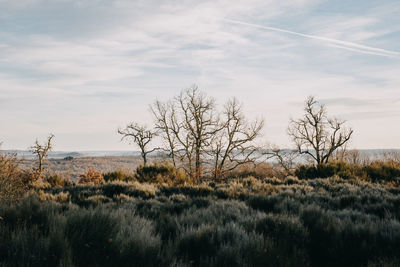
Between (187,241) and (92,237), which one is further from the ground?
(92,237)

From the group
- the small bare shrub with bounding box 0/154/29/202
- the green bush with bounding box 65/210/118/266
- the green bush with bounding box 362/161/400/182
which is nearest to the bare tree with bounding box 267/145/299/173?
the green bush with bounding box 362/161/400/182

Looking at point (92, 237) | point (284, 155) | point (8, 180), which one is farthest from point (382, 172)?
point (284, 155)

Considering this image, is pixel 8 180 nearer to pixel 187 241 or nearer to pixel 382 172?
pixel 187 241

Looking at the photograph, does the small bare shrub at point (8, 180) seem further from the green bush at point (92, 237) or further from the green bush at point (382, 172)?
the green bush at point (382, 172)

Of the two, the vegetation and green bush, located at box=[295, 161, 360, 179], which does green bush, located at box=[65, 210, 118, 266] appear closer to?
the vegetation

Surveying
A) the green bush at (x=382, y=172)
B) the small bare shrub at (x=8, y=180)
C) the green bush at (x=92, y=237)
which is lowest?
the green bush at (x=382, y=172)

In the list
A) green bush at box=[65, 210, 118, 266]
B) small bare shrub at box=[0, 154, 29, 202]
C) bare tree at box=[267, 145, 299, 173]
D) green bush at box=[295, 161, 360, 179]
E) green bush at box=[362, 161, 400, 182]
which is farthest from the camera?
bare tree at box=[267, 145, 299, 173]

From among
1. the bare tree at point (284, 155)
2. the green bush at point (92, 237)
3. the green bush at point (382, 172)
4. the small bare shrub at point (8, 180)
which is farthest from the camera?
the bare tree at point (284, 155)

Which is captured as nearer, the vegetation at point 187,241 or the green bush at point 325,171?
the vegetation at point 187,241

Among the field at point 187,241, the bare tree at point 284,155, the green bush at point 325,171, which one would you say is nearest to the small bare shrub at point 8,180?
the field at point 187,241

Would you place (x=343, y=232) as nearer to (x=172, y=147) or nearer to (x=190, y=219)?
(x=190, y=219)

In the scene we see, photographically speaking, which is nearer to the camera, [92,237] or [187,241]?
[92,237]

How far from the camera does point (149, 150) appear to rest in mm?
34688

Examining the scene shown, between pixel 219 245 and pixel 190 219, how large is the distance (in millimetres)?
1593
